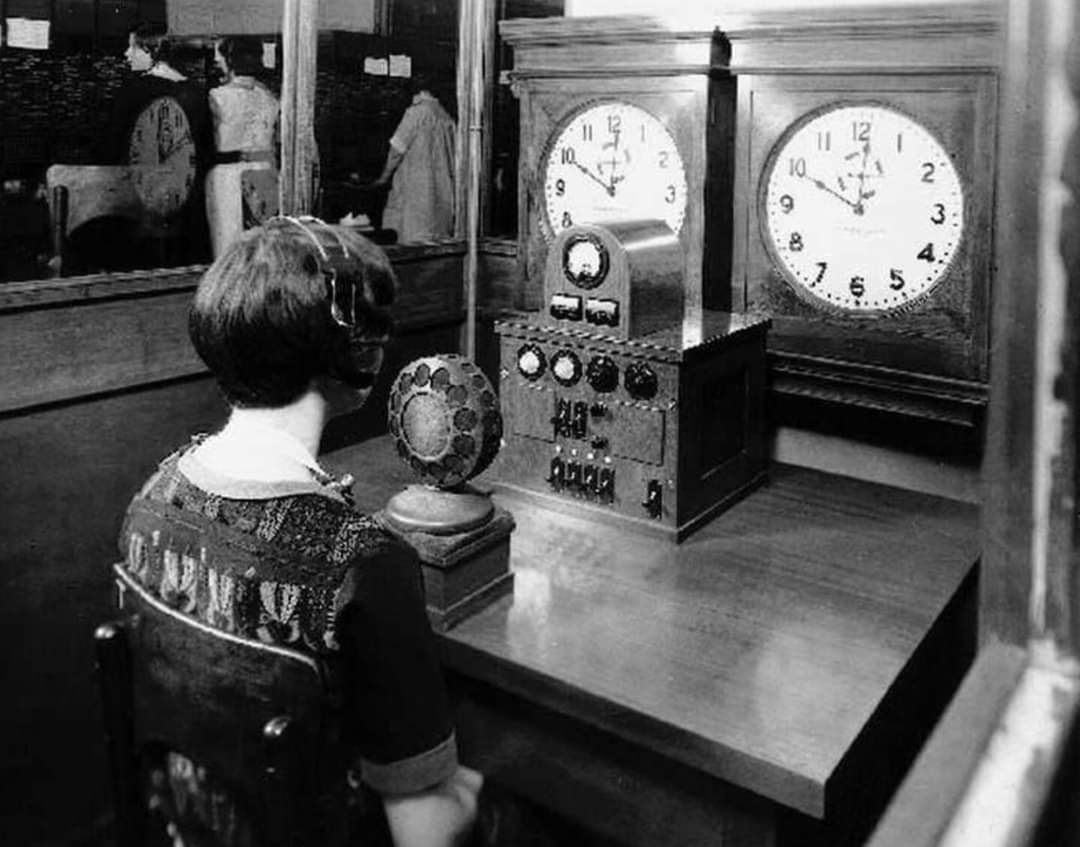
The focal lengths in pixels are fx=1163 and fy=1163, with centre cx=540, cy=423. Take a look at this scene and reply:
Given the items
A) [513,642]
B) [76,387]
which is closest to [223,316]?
[513,642]

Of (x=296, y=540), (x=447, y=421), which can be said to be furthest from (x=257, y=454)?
(x=447, y=421)

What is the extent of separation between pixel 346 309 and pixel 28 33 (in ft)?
4.59

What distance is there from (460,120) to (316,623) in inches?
97.1

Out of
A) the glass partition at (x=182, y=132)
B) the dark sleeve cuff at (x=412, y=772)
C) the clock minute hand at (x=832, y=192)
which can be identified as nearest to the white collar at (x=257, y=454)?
the dark sleeve cuff at (x=412, y=772)

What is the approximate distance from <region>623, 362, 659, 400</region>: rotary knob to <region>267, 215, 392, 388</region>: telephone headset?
2.72ft

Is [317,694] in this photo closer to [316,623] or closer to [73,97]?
[316,623]

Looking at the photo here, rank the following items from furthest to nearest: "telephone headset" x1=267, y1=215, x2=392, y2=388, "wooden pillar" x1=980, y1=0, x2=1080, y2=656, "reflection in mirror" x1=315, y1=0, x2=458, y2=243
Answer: "reflection in mirror" x1=315, y1=0, x2=458, y2=243 < "telephone headset" x1=267, y1=215, x2=392, y2=388 < "wooden pillar" x1=980, y1=0, x2=1080, y2=656

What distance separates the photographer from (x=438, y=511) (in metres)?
1.93

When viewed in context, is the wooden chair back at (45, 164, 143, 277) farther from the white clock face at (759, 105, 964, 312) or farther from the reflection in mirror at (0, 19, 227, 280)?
the white clock face at (759, 105, 964, 312)

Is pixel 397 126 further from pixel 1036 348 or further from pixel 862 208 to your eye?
pixel 1036 348

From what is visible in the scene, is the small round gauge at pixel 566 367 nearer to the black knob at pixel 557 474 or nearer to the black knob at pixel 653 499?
the black knob at pixel 557 474

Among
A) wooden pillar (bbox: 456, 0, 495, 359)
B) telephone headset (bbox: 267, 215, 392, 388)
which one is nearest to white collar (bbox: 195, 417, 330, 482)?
telephone headset (bbox: 267, 215, 392, 388)

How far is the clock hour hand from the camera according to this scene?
291cm

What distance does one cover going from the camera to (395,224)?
344 cm
